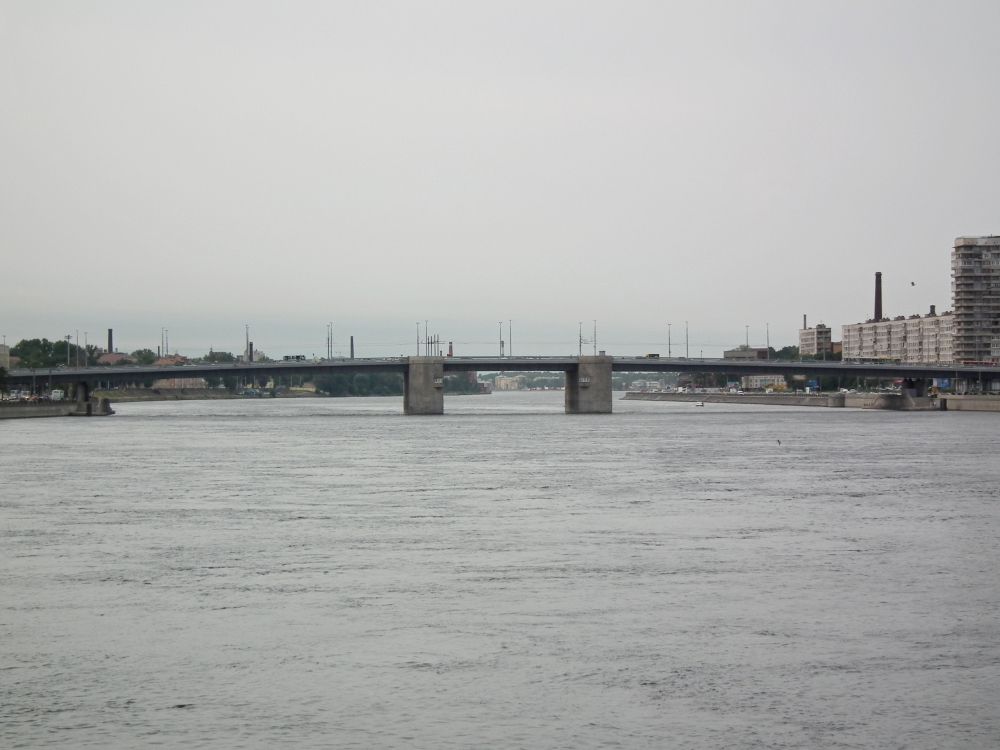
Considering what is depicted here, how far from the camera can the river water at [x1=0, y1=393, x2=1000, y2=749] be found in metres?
14.6

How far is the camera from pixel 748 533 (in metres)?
30.5

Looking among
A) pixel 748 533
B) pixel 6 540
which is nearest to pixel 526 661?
pixel 748 533

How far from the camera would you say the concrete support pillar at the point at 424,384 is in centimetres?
13350

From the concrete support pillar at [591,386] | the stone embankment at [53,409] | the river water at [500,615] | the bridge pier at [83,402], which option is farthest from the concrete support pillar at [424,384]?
the river water at [500,615]

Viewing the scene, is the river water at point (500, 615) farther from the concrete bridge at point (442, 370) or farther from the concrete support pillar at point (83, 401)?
the concrete support pillar at point (83, 401)

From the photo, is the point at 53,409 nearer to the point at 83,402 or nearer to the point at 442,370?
the point at 83,402

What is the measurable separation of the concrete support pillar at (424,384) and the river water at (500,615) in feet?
289

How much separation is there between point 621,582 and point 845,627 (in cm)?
495

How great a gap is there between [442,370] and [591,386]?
15943mm

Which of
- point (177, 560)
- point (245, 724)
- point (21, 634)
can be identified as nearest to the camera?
point (245, 724)

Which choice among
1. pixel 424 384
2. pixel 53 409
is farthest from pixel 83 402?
pixel 424 384

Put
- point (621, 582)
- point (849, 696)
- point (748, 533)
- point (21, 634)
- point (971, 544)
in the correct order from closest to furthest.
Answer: point (849, 696)
point (21, 634)
point (621, 582)
point (971, 544)
point (748, 533)

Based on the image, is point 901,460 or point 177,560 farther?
point 901,460

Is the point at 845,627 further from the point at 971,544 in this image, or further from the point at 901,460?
the point at 901,460
